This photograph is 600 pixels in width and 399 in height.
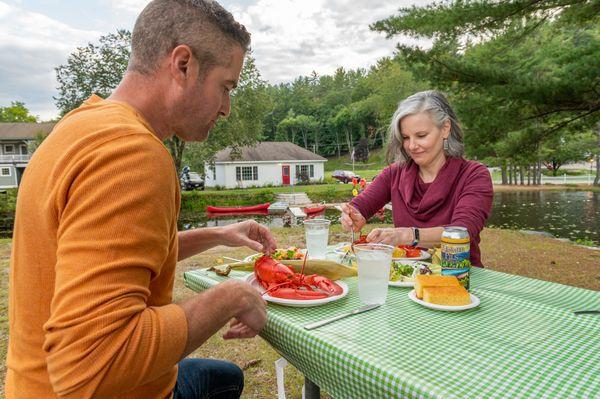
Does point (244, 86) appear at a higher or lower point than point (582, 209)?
higher

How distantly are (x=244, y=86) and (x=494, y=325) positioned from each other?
20.7m

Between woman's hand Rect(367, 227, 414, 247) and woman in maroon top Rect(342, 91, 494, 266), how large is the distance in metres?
0.14

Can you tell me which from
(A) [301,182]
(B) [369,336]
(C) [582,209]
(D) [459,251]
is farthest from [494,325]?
(A) [301,182]

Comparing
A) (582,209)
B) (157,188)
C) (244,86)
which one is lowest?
(582,209)

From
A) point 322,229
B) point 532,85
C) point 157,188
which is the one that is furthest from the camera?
point 532,85

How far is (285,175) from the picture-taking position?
34.3 meters

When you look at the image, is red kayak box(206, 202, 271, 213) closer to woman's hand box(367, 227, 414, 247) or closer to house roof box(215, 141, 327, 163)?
house roof box(215, 141, 327, 163)

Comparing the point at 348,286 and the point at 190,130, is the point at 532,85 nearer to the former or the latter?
the point at 348,286

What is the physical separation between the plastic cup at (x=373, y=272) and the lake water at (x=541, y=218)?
10849 millimetres

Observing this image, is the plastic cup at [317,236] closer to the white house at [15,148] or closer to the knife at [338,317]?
the knife at [338,317]

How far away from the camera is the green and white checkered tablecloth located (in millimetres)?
886

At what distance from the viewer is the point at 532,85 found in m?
5.05

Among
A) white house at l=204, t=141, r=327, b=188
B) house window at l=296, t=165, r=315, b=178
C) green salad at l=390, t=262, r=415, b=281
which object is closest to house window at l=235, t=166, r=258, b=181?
white house at l=204, t=141, r=327, b=188

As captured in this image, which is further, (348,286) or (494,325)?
(348,286)
